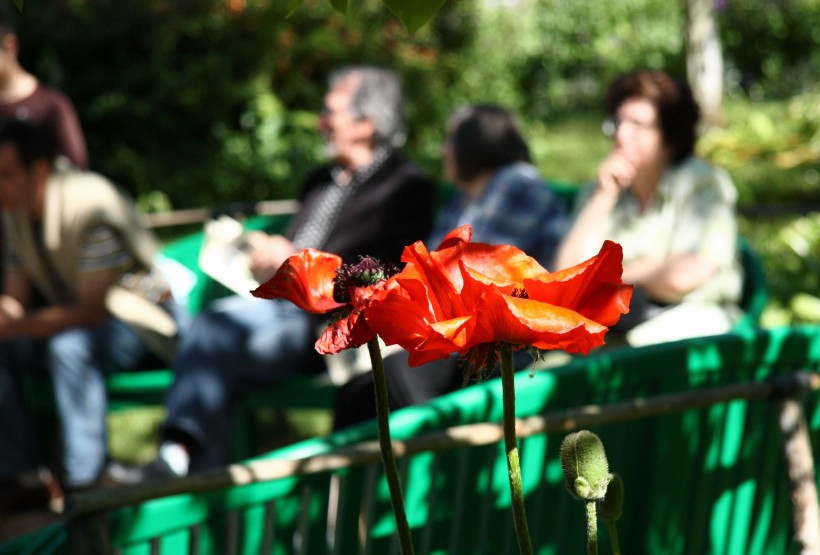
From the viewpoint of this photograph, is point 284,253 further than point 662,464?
Yes

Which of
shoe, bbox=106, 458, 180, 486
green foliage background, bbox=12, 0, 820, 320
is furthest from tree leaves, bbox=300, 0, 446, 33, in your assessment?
green foliage background, bbox=12, 0, 820, 320

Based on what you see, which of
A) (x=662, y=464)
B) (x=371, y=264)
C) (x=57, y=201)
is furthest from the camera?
(x=57, y=201)

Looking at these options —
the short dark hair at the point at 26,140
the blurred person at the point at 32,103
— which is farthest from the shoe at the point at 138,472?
the blurred person at the point at 32,103

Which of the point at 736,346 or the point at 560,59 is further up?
the point at 560,59

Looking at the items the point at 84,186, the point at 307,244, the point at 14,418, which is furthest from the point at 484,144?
the point at 14,418

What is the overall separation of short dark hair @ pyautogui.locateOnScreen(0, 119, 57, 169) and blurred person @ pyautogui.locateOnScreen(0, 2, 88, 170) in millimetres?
1232

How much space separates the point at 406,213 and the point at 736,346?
1.63m

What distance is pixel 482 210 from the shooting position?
3592mm

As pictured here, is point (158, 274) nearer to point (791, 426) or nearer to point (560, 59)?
point (791, 426)

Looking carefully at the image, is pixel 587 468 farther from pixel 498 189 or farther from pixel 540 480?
pixel 498 189

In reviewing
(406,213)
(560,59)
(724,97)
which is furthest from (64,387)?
(724,97)

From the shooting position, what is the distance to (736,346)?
2.35m

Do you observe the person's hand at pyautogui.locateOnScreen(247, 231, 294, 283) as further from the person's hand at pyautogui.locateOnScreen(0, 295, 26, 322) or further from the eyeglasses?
the eyeglasses

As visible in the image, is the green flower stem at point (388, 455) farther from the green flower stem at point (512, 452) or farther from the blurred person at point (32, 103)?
the blurred person at point (32, 103)
